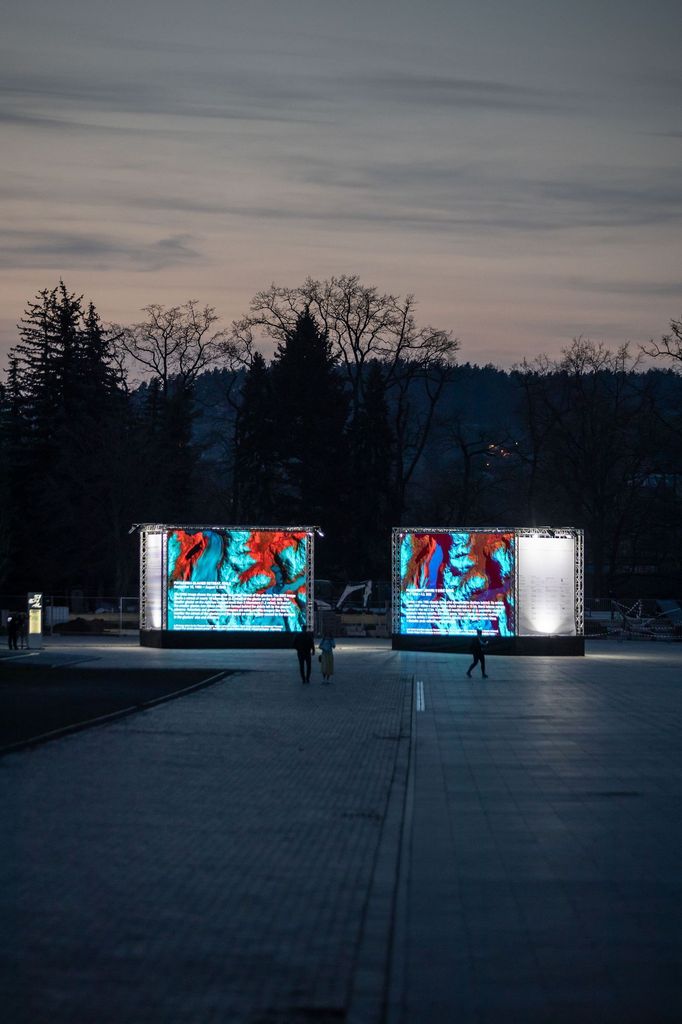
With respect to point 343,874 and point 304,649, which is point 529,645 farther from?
point 343,874

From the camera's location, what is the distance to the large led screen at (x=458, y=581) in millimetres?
51375

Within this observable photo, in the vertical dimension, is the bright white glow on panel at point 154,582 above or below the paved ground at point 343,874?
above

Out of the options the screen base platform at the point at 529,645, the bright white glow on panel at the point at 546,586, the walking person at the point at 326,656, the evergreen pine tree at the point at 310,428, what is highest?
the evergreen pine tree at the point at 310,428

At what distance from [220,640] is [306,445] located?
112 ft

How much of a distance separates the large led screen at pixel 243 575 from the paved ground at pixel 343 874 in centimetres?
2773

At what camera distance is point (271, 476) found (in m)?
86.6

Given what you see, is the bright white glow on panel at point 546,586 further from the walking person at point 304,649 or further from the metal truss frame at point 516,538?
the walking person at point 304,649

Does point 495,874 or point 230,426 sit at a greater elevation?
point 230,426

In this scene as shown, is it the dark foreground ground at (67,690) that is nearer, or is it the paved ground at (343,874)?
the paved ground at (343,874)

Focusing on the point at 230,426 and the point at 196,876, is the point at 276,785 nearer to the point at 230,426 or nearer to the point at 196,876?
the point at 196,876

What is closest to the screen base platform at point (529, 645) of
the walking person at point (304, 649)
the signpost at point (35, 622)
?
the walking person at point (304, 649)

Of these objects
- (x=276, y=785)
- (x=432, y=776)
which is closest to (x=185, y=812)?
(x=276, y=785)

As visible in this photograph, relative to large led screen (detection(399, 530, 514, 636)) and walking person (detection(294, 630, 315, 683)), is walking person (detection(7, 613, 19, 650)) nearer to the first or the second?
large led screen (detection(399, 530, 514, 636))

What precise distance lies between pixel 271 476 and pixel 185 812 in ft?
236
